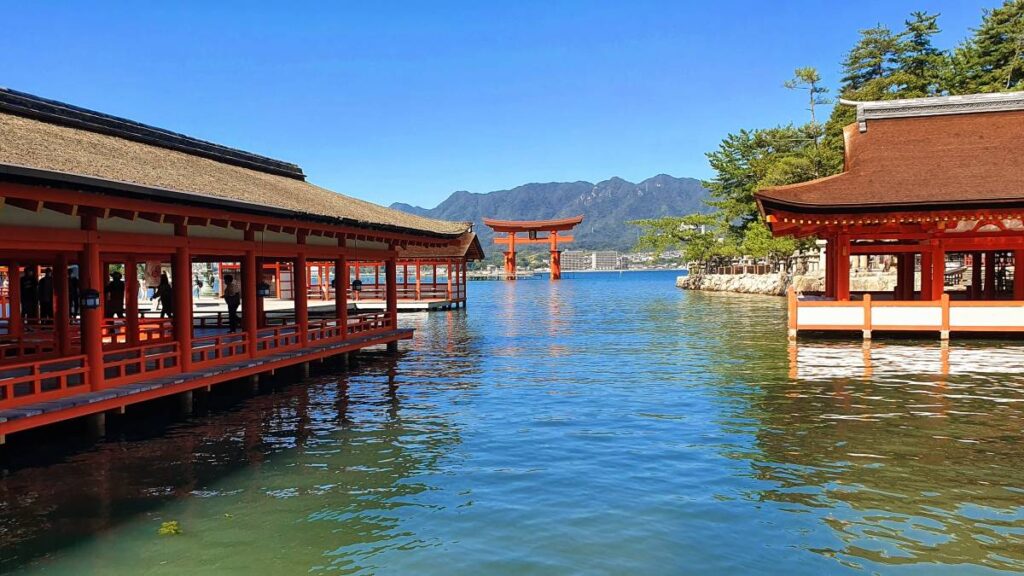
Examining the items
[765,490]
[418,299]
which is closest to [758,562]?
[765,490]

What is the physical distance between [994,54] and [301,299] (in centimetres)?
5304

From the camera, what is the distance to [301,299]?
1870 cm

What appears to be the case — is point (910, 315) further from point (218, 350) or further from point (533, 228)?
point (533, 228)

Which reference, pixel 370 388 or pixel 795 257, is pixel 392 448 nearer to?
pixel 370 388

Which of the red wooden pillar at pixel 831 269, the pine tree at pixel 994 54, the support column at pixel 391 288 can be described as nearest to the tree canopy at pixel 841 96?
the pine tree at pixel 994 54

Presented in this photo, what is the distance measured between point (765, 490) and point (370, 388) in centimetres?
1030

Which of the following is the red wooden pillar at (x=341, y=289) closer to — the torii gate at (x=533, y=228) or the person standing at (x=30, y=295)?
the person standing at (x=30, y=295)

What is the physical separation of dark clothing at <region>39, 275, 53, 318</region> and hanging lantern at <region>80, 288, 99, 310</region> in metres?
10.9

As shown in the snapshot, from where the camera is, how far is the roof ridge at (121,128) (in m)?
13.4

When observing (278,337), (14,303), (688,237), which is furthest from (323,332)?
(688,237)

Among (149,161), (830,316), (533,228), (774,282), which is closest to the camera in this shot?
(149,161)

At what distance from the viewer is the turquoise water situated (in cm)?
740

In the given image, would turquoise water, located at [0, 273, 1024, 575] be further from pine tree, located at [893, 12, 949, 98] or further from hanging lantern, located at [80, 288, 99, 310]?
pine tree, located at [893, 12, 949, 98]

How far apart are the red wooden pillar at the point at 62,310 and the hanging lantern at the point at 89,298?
3.47 meters
